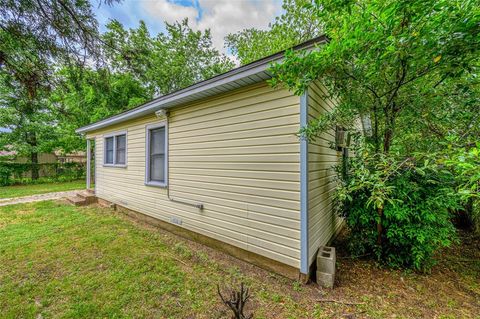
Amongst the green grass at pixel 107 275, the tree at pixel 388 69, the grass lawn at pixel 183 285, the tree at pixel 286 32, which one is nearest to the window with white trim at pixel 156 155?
the green grass at pixel 107 275

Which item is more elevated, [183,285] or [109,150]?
[109,150]

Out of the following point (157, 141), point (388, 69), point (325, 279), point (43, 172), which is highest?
point (388, 69)

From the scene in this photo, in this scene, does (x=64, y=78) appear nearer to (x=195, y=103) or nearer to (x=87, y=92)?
(x=87, y=92)

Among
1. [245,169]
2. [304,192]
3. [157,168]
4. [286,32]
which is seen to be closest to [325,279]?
[304,192]

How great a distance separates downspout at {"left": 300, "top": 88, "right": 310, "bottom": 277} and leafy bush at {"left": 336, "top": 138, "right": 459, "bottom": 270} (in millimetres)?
423

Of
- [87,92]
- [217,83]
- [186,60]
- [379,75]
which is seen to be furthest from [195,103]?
[186,60]

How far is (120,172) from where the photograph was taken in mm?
6246

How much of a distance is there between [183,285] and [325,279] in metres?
1.81

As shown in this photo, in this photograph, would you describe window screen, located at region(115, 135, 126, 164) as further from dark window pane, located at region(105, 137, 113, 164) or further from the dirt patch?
the dirt patch

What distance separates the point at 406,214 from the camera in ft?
8.96

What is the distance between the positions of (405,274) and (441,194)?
3.89 feet

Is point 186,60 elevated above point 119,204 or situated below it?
above

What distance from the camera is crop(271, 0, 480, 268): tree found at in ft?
5.54

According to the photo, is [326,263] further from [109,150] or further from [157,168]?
[109,150]
